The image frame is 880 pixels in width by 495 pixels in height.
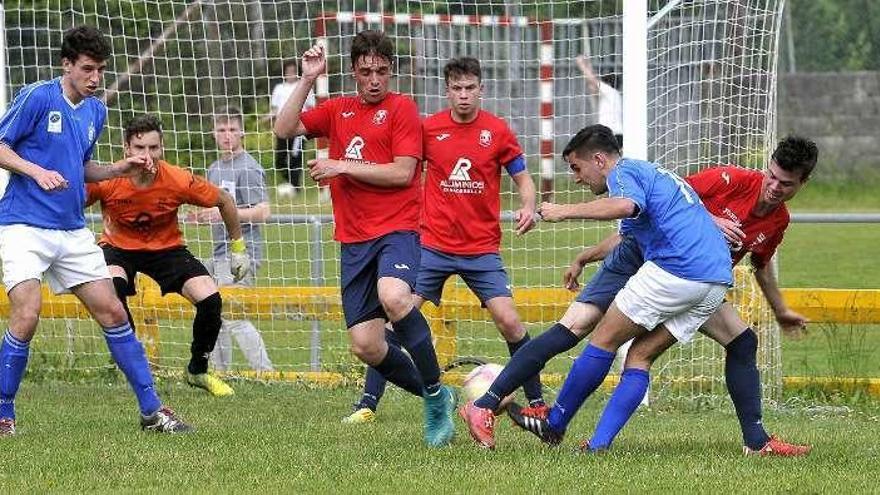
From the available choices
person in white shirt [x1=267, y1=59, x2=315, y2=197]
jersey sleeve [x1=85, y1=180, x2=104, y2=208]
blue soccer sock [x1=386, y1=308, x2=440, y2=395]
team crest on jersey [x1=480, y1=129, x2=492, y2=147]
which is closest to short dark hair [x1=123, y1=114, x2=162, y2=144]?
jersey sleeve [x1=85, y1=180, x2=104, y2=208]

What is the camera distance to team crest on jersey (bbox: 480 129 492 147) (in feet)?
33.8

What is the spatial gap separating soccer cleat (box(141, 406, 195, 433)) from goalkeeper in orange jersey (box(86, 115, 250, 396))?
172 cm

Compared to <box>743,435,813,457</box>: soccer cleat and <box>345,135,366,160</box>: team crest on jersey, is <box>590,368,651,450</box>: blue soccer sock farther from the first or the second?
<box>345,135,366,160</box>: team crest on jersey

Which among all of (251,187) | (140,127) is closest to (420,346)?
(140,127)

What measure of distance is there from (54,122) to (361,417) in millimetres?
2636

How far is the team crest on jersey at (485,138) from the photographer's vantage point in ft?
33.8

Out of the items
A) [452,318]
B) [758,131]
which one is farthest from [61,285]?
[758,131]

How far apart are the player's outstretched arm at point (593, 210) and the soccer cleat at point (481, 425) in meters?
1.26

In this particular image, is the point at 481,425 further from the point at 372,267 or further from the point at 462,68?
the point at 462,68

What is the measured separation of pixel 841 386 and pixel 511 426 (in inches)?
115

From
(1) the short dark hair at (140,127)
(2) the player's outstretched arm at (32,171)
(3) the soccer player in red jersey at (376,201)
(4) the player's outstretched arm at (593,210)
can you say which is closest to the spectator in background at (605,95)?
(1) the short dark hair at (140,127)

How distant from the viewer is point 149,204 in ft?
35.6

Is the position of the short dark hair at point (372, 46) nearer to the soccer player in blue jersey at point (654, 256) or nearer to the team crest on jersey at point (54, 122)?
the soccer player in blue jersey at point (654, 256)

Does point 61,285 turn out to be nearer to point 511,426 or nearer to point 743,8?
point 511,426
